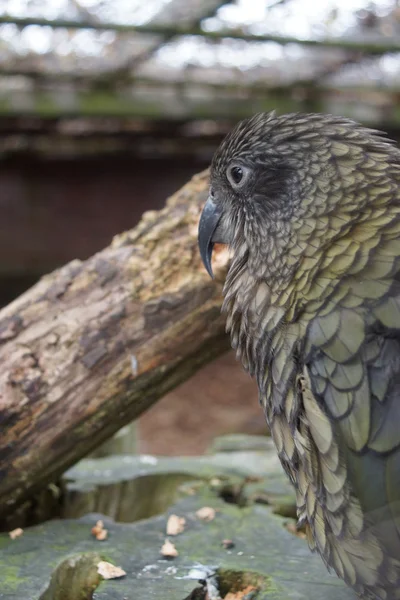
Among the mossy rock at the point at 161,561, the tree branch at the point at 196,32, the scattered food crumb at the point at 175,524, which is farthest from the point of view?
the tree branch at the point at 196,32

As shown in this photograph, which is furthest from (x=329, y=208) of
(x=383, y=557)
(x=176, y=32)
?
(x=176, y=32)

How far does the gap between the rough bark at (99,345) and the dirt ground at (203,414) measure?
3.61m

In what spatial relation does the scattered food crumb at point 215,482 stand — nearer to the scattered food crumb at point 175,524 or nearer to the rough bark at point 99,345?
the scattered food crumb at point 175,524

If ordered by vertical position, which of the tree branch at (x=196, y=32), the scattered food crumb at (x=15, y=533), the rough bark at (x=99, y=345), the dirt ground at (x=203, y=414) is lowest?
the dirt ground at (x=203, y=414)

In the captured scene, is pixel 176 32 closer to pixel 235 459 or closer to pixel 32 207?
pixel 235 459

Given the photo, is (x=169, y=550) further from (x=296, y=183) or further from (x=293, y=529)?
(x=296, y=183)

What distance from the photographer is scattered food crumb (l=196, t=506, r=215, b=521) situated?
1.98m

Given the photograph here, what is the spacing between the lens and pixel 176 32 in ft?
10.3

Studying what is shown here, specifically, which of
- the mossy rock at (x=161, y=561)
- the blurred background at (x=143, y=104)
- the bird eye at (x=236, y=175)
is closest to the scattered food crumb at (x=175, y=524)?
the mossy rock at (x=161, y=561)

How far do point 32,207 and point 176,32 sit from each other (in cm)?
247

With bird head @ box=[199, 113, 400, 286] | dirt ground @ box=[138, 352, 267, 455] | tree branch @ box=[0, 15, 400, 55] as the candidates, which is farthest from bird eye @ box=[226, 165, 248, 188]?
dirt ground @ box=[138, 352, 267, 455]

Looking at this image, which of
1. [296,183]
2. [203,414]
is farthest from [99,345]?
[203,414]

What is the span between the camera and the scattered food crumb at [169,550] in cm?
175

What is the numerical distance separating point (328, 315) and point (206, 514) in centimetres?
88
